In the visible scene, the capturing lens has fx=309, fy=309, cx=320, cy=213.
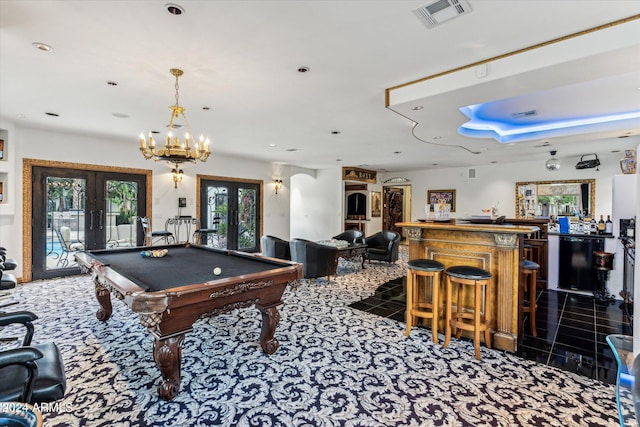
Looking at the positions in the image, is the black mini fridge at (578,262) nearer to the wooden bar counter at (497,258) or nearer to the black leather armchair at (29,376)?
the wooden bar counter at (497,258)

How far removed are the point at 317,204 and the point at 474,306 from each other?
8529 millimetres

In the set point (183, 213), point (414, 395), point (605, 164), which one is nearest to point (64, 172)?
point (183, 213)

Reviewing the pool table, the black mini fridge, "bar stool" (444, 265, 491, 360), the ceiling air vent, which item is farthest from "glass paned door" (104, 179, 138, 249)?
the black mini fridge

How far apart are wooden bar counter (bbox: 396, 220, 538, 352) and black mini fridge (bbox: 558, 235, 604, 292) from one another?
2.74 metres

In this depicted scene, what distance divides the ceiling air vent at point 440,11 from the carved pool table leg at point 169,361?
9.92 feet

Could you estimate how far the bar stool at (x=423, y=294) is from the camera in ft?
→ 10.9

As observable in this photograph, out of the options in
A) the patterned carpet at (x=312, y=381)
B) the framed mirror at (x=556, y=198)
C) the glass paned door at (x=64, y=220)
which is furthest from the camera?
the framed mirror at (x=556, y=198)

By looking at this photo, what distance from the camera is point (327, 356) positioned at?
2998 mm

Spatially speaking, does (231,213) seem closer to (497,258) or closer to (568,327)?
(497,258)

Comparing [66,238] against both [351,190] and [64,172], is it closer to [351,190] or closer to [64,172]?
[64,172]

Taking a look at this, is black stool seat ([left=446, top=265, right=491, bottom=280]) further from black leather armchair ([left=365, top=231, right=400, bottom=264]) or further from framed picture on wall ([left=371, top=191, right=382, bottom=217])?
framed picture on wall ([left=371, top=191, right=382, bottom=217])

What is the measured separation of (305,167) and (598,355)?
30.0ft

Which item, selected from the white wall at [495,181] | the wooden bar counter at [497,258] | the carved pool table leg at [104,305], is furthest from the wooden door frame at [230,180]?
the wooden bar counter at [497,258]

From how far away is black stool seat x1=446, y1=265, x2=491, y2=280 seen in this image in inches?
120
